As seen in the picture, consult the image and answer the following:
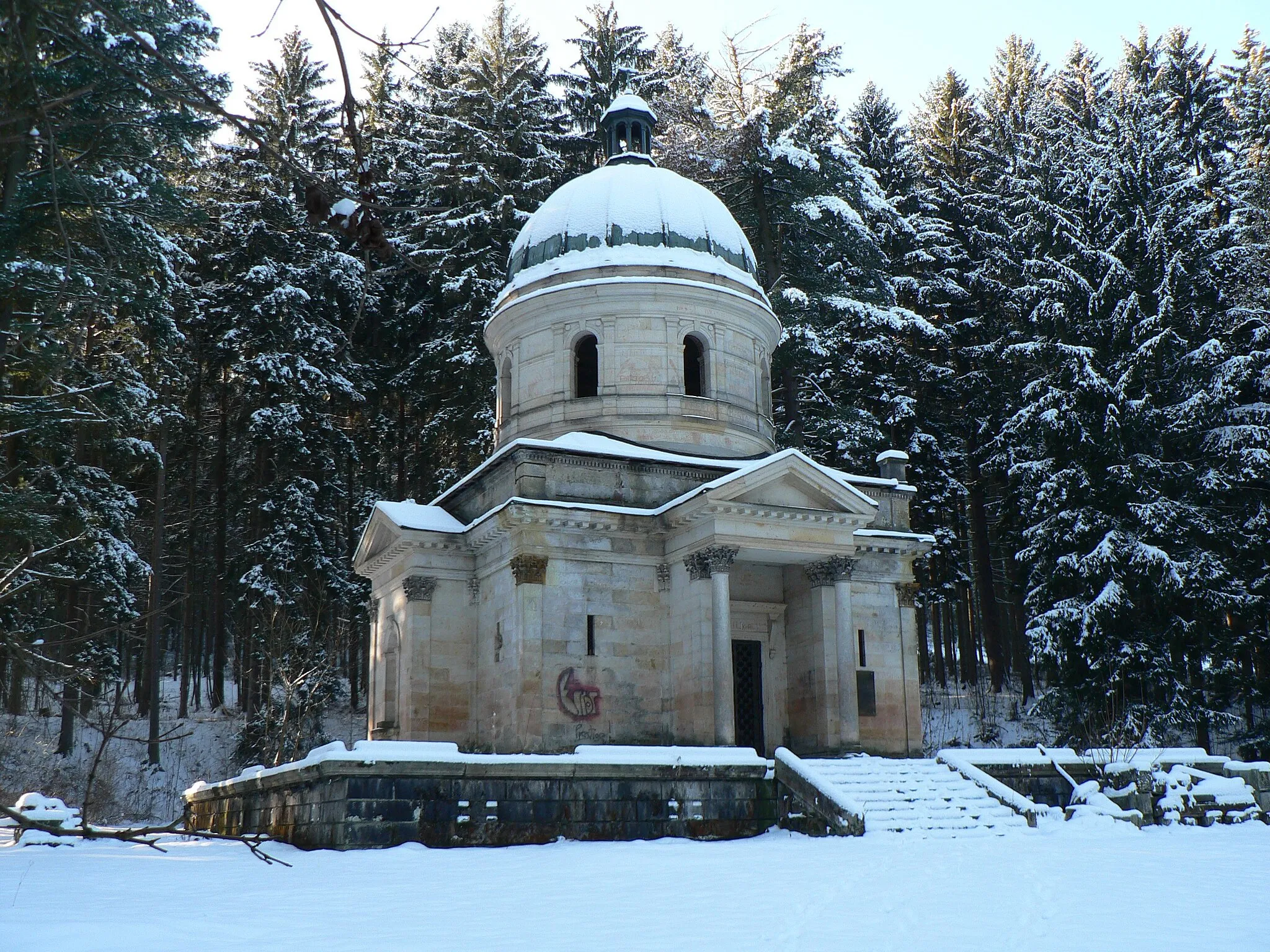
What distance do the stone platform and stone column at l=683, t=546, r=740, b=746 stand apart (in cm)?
291

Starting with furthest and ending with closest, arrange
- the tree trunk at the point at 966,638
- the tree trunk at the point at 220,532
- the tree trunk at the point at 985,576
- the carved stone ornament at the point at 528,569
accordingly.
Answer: the tree trunk at the point at 966,638
the tree trunk at the point at 985,576
the tree trunk at the point at 220,532
the carved stone ornament at the point at 528,569

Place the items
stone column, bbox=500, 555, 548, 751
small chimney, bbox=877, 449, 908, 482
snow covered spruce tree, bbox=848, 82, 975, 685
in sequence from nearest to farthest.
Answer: stone column, bbox=500, 555, 548, 751 < small chimney, bbox=877, 449, 908, 482 < snow covered spruce tree, bbox=848, 82, 975, 685

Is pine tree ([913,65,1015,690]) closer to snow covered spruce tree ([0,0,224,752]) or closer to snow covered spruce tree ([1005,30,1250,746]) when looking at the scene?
snow covered spruce tree ([1005,30,1250,746])

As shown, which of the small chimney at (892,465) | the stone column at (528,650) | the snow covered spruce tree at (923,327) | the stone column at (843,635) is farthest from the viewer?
the snow covered spruce tree at (923,327)

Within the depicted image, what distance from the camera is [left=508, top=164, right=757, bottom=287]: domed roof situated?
28.1 m

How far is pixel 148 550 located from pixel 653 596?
22286mm

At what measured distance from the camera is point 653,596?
78.6 ft

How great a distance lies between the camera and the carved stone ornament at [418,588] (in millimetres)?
24797

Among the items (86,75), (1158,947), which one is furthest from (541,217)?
(1158,947)

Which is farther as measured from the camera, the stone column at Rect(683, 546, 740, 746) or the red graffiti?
the red graffiti

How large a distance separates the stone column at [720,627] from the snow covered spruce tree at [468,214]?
14.3 metres

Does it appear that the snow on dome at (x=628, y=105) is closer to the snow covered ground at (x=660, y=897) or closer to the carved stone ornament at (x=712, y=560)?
the carved stone ornament at (x=712, y=560)

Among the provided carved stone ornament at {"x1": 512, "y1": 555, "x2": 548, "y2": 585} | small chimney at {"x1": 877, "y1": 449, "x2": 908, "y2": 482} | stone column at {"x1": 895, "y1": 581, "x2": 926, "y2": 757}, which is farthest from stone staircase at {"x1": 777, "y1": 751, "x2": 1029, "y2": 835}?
small chimney at {"x1": 877, "y1": 449, "x2": 908, "y2": 482}

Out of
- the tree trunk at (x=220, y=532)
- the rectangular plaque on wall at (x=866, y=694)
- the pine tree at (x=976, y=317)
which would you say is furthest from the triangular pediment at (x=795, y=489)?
the tree trunk at (x=220, y=532)
